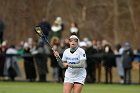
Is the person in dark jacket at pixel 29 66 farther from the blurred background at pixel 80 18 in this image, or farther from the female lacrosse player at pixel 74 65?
the blurred background at pixel 80 18

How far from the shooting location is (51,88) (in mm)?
31891

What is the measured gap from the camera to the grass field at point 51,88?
30500 mm

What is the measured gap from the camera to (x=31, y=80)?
36531 mm

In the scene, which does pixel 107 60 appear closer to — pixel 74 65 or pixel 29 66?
pixel 29 66

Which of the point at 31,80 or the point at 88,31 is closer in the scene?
the point at 31,80

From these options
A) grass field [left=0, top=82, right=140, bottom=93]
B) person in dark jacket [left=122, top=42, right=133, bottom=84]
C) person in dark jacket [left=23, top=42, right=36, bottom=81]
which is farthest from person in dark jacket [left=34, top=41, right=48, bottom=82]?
person in dark jacket [left=122, top=42, right=133, bottom=84]

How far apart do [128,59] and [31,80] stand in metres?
4.43

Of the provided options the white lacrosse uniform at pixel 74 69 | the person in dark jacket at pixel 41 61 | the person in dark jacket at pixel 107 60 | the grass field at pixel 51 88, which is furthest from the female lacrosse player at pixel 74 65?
the person in dark jacket at pixel 107 60

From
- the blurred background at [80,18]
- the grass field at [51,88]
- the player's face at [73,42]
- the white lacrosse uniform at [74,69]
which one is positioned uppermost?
the blurred background at [80,18]

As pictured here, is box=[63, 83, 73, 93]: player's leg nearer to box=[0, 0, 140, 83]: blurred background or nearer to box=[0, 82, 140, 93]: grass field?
box=[0, 82, 140, 93]: grass field

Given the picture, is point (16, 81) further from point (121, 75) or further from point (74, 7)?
point (74, 7)

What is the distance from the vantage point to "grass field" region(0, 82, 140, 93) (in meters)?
30.5

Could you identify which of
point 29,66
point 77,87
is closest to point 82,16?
point 29,66

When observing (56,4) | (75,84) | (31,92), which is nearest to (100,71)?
(31,92)
